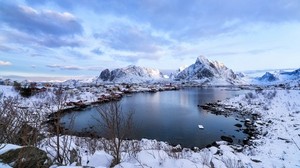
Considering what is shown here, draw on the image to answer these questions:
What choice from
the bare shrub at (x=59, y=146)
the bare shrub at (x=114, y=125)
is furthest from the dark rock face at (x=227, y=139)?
the bare shrub at (x=59, y=146)

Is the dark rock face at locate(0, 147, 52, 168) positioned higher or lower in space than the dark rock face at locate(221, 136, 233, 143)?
higher

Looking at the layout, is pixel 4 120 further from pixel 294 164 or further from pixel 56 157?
pixel 294 164

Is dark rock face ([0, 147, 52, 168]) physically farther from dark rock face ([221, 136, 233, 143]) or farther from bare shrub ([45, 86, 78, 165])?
dark rock face ([221, 136, 233, 143])

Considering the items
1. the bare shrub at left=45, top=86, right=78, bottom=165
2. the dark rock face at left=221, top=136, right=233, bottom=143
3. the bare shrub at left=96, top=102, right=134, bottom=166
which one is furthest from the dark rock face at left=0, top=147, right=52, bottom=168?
the dark rock face at left=221, top=136, right=233, bottom=143

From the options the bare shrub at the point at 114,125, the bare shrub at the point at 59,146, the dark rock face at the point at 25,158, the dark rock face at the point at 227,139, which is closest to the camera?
the dark rock face at the point at 25,158

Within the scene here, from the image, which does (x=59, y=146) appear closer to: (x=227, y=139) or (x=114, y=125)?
(x=114, y=125)

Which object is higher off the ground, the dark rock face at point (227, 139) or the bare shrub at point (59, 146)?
the bare shrub at point (59, 146)

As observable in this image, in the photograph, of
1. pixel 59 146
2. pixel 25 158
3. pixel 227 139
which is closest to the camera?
pixel 25 158

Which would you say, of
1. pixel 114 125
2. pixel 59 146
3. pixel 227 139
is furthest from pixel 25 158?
pixel 227 139

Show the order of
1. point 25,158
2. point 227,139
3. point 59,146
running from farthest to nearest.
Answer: point 227,139, point 59,146, point 25,158

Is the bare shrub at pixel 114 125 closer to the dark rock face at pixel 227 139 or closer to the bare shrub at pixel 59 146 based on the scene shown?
the bare shrub at pixel 59 146

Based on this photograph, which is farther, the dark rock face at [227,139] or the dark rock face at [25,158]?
the dark rock face at [227,139]

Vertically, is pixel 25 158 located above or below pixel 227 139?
above

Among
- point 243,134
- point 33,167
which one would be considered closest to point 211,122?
point 243,134
